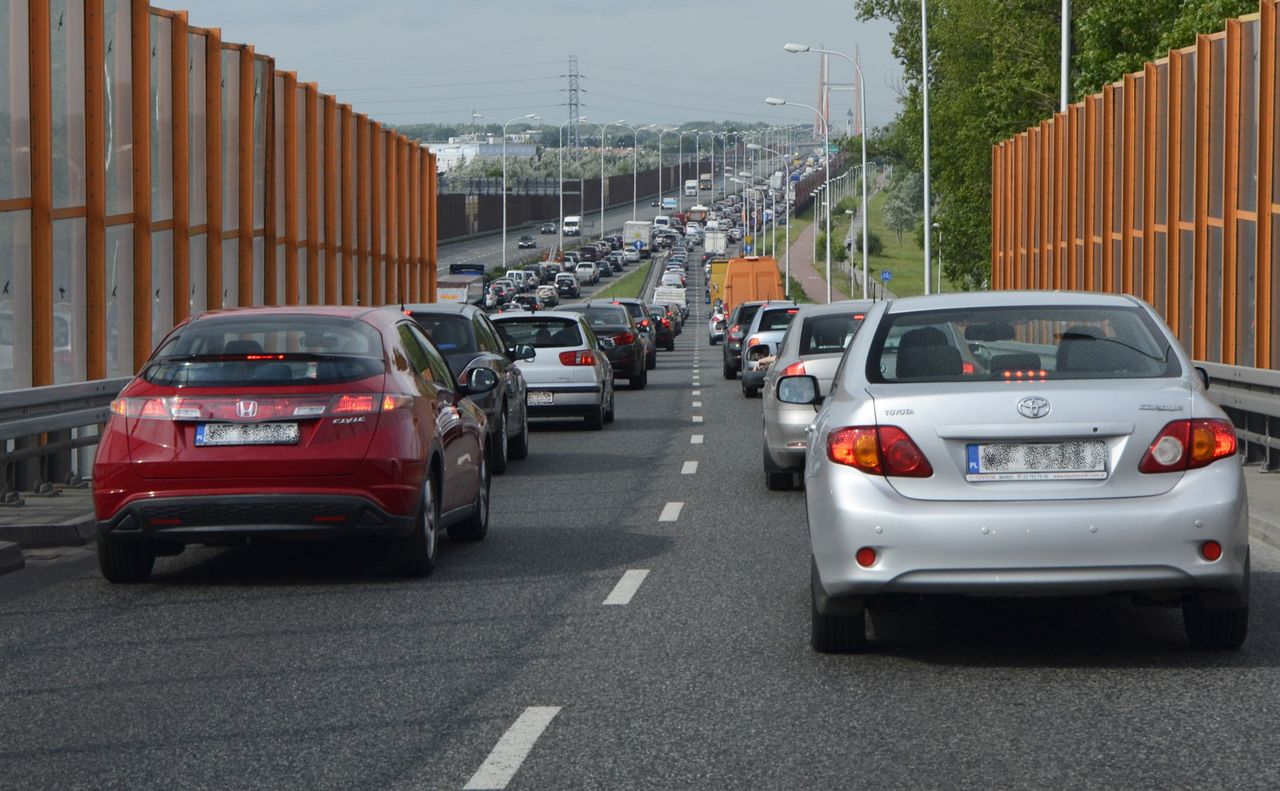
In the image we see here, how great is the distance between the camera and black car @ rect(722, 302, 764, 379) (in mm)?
40688

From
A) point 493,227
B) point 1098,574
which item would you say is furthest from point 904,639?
point 493,227

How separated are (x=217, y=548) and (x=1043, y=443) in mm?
6773

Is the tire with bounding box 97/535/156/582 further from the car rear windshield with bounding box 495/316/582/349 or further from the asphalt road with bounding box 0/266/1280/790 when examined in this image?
the car rear windshield with bounding box 495/316/582/349

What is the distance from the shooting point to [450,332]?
1969 centimetres

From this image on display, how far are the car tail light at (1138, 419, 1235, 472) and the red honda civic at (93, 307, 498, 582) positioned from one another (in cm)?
437

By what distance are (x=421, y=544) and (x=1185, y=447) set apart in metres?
4.66

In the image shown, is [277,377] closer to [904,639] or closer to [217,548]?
[217,548]

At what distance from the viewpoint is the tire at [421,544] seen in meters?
11.2

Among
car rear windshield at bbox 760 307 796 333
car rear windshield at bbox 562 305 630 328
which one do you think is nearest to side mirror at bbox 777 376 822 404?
car rear windshield at bbox 760 307 796 333

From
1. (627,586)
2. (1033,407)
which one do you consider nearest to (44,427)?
(627,586)

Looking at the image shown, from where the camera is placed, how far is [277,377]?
10922mm

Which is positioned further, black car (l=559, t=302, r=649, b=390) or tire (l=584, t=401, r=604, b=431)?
black car (l=559, t=302, r=649, b=390)

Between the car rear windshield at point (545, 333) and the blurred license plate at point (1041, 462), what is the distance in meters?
17.0

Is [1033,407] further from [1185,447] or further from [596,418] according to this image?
[596,418]
